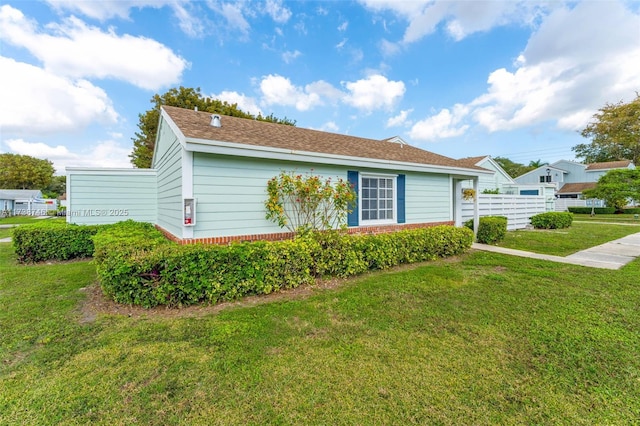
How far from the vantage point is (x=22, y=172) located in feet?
136

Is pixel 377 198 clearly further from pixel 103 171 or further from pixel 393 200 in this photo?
pixel 103 171

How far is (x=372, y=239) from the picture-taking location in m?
5.81

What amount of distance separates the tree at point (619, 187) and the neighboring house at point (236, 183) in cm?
2334

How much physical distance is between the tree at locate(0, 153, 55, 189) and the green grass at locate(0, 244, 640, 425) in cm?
5580

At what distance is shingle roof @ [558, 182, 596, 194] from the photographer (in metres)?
34.8

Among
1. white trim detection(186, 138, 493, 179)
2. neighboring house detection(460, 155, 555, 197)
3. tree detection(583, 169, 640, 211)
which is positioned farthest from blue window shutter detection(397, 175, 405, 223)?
tree detection(583, 169, 640, 211)

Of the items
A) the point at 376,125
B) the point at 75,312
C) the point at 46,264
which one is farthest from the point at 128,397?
the point at 376,125

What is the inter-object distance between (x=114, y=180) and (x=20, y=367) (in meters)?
7.71

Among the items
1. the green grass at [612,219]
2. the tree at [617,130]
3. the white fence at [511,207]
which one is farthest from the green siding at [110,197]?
the tree at [617,130]

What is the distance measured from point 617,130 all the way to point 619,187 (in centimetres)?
2133

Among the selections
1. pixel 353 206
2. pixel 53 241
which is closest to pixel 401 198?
pixel 353 206

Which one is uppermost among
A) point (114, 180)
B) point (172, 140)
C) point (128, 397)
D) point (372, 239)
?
point (172, 140)

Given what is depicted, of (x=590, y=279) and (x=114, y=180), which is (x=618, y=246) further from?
(x=114, y=180)

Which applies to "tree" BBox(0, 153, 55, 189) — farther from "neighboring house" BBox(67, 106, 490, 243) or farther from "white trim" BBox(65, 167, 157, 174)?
"neighboring house" BBox(67, 106, 490, 243)
